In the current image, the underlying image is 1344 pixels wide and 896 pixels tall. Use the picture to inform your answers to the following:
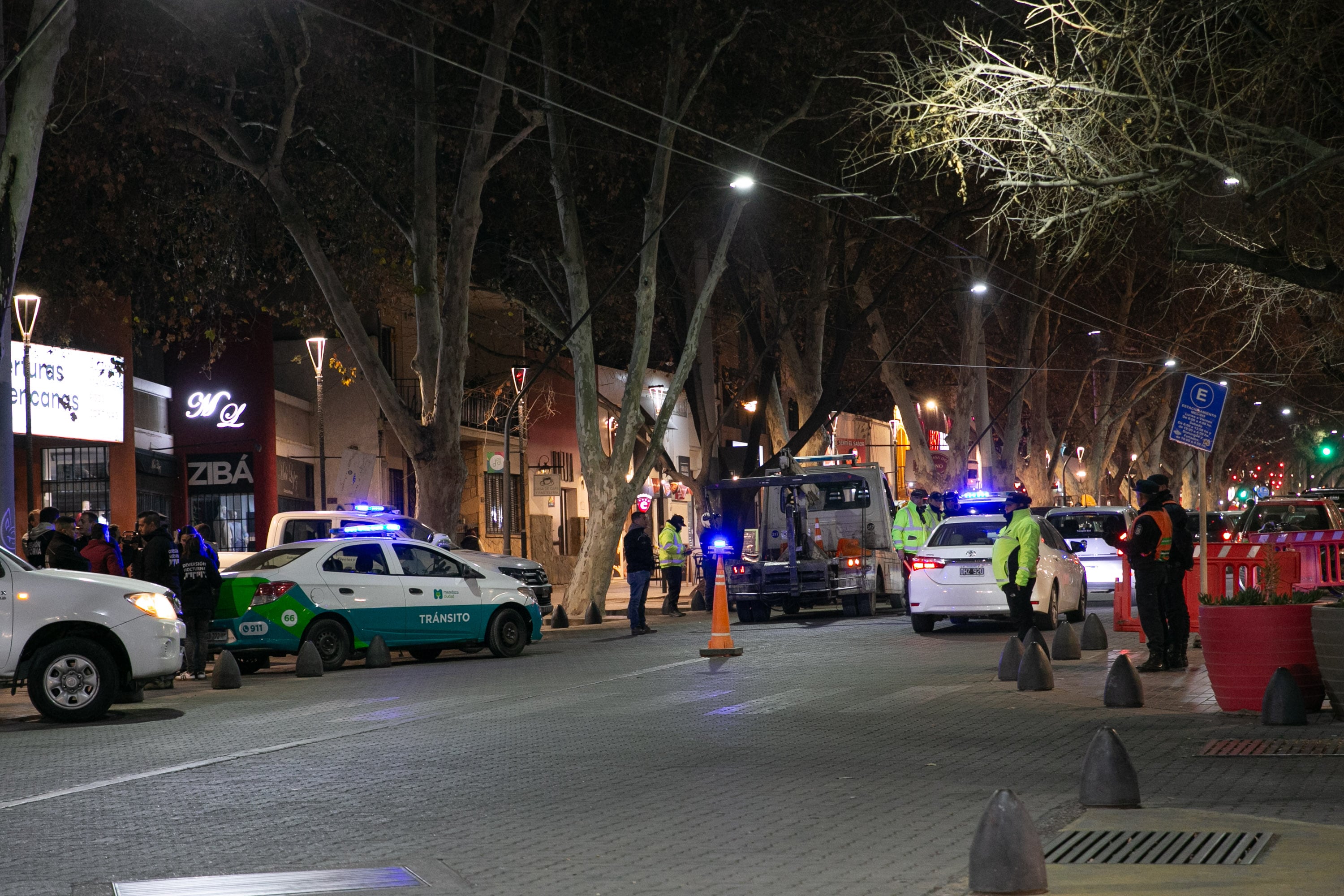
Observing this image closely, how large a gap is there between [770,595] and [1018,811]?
Answer: 21245 mm

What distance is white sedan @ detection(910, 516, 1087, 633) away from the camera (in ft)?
72.0

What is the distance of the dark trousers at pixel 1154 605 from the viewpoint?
15008 mm

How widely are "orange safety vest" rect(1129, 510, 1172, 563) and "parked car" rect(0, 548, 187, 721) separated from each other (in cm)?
914

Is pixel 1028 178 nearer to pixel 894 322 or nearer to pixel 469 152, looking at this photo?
pixel 469 152

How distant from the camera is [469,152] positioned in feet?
89.2

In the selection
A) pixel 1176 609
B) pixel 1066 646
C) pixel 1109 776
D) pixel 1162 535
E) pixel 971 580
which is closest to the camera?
pixel 1109 776

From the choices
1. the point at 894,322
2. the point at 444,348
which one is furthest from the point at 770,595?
the point at 894,322

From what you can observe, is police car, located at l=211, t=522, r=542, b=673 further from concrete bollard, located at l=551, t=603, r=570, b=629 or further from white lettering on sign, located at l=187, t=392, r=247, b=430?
white lettering on sign, located at l=187, t=392, r=247, b=430

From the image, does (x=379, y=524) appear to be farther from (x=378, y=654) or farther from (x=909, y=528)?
(x=909, y=528)

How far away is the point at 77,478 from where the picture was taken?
30609mm

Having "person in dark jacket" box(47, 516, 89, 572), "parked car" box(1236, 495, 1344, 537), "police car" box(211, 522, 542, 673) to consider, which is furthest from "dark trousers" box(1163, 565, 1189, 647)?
"parked car" box(1236, 495, 1344, 537)

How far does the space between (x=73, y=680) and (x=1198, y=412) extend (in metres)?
11.6

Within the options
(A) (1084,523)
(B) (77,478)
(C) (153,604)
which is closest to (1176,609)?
(C) (153,604)

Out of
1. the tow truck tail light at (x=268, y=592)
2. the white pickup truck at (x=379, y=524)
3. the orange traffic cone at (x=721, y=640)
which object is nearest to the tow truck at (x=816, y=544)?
the white pickup truck at (x=379, y=524)
